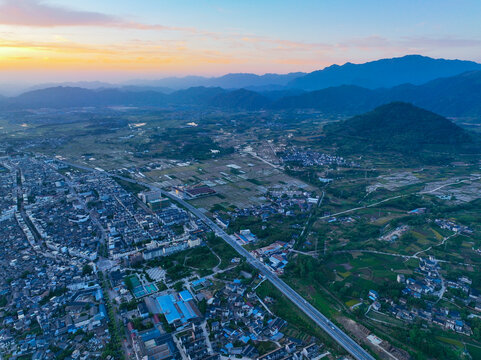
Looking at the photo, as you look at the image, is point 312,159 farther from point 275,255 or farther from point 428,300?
point 428,300

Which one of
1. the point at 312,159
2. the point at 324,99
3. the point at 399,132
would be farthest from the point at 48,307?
the point at 324,99

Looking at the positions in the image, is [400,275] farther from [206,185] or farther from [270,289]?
[206,185]

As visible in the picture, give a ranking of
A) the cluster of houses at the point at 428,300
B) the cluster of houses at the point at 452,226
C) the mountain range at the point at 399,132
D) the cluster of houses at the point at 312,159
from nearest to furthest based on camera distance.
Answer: the cluster of houses at the point at 428,300, the cluster of houses at the point at 452,226, the cluster of houses at the point at 312,159, the mountain range at the point at 399,132

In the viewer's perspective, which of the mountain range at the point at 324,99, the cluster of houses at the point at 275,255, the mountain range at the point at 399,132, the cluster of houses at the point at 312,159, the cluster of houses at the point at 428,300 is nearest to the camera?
the cluster of houses at the point at 428,300

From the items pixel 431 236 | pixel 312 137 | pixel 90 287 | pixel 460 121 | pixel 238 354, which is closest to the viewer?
pixel 238 354

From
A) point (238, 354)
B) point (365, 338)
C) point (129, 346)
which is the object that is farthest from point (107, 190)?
point (365, 338)

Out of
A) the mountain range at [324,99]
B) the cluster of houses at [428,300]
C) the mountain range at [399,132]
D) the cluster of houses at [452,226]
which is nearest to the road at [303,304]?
the cluster of houses at [428,300]

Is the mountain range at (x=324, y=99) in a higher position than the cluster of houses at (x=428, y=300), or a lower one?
higher

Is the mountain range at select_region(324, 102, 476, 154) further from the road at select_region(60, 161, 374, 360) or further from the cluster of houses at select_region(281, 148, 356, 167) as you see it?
the road at select_region(60, 161, 374, 360)

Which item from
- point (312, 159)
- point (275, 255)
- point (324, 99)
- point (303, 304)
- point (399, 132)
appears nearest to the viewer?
point (303, 304)

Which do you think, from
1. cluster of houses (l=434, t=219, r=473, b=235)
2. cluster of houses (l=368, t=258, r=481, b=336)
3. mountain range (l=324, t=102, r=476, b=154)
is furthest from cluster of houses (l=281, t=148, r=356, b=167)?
cluster of houses (l=368, t=258, r=481, b=336)

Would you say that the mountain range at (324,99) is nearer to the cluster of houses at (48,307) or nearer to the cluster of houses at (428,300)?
the cluster of houses at (428,300)
